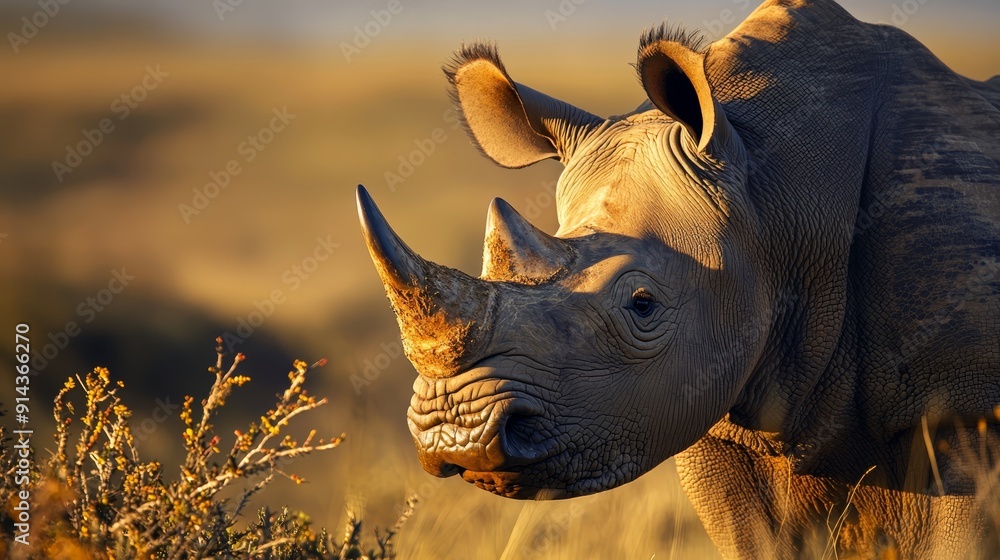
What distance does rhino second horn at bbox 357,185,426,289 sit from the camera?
4.13 meters

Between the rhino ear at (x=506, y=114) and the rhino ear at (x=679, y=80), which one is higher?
the rhino ear at (x=679, y=80)

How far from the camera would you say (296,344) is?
14.7 metres

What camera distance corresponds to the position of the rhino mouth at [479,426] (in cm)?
402

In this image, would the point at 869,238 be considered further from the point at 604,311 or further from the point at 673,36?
the point at 604,311

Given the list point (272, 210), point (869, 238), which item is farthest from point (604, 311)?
point (272, 210)

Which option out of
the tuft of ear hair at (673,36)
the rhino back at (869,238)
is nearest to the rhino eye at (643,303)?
the rhino back at (869,238)

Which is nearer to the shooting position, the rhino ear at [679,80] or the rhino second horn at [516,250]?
the rhino second horn at [516,250]

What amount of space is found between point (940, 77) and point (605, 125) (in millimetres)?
1553

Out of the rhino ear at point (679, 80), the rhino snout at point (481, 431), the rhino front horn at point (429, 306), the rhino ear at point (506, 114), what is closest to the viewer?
the rhino snout at point (481, 431)

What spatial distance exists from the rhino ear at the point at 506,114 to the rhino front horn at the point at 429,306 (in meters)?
1.68

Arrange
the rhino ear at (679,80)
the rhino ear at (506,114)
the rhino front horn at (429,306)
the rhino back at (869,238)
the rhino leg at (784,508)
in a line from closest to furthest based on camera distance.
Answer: the rhino front horn at (429,306)
the rhino ear at (679,80)
the rhino back at (869,238)
the rhino leg at (784,508)
the rhino ear at (506,114)

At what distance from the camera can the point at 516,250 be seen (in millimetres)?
4512

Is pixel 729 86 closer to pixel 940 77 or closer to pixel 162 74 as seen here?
pixel 940 77

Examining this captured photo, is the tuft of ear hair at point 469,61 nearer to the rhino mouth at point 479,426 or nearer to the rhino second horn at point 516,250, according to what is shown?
the rhino second horn at point 516,250
